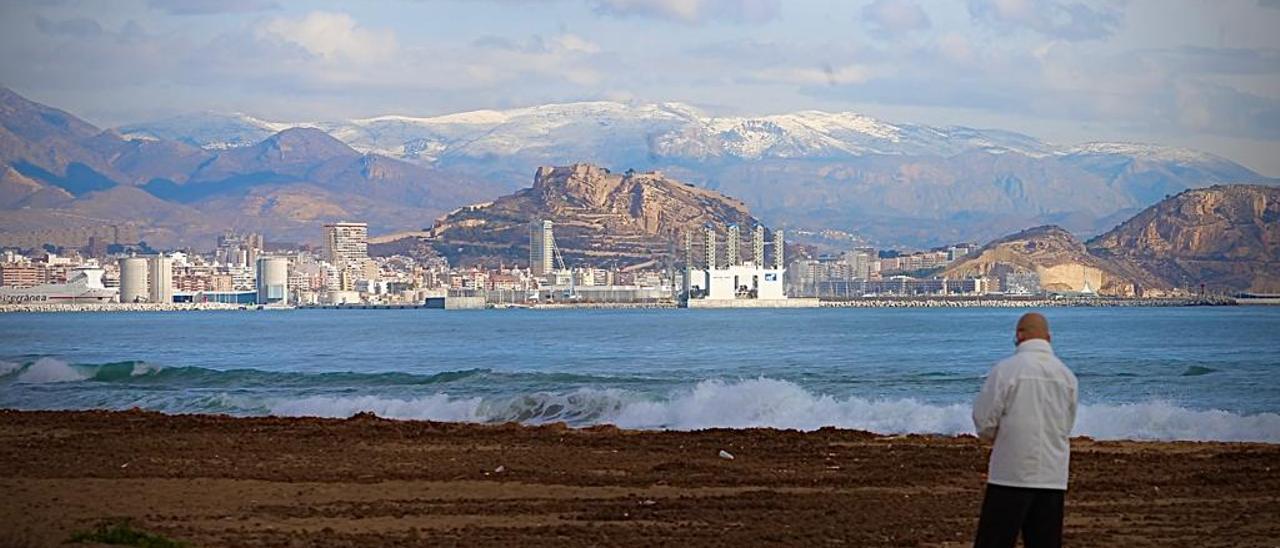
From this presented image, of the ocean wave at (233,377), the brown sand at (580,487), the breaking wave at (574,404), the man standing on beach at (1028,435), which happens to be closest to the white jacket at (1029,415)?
the man standing on beach at (1028,435)

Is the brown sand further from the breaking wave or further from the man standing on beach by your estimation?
the breaking wave

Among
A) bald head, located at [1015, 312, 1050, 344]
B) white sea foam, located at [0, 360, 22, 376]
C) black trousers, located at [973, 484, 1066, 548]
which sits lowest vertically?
white sea foam, located at [0, 360, 22, 376]

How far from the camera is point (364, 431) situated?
22031 millimetres

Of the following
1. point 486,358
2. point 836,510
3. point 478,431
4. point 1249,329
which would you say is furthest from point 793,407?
point 1249,329

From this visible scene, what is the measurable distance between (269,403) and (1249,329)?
7418 centimetres

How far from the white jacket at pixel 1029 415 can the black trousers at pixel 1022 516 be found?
53 mm

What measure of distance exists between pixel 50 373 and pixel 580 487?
33.1 metres

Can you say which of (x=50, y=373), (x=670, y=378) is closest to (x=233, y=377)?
(x=50, y=373)

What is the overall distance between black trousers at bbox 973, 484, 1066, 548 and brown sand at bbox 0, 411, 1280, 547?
3.60m

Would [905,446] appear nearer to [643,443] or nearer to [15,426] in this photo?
[643,443]

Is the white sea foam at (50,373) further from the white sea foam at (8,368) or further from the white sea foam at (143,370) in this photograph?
the white sea foam at (143,370)

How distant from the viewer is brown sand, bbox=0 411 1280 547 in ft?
40.9

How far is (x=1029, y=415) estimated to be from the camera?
8250mm

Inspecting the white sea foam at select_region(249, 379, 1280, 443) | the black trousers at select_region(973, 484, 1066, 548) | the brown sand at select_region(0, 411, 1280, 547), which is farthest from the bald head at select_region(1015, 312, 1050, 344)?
the white sea foam at select_region(249, 379, 1280, 443)
